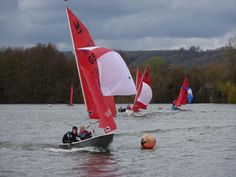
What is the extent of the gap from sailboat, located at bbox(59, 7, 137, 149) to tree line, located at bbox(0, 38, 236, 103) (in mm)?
86491

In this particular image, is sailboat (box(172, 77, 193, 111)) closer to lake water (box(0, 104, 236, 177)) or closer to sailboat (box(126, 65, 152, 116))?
sailboat (box(126, 65, 152, 116))

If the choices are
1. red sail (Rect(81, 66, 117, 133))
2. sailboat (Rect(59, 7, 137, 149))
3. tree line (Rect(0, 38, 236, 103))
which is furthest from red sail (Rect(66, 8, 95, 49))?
tree line (Rect(0, 38, 236, 103))

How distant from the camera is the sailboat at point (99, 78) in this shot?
27062mm

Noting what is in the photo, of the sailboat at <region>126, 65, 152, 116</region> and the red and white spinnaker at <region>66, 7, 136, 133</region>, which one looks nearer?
the red and white spinnaker at <region>66, 7, 136, 133</region>

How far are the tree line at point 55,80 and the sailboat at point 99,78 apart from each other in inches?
3405

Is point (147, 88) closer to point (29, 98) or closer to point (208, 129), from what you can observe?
point (208, 129)

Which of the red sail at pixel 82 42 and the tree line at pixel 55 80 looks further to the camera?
the tree line at pixel 55 80

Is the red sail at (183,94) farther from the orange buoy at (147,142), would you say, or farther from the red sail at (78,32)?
the red sail at (78,32)

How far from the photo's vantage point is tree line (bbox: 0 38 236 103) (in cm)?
12031

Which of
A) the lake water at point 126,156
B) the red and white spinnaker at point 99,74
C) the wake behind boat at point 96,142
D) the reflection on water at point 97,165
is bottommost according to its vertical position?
the lake water at point 126,156

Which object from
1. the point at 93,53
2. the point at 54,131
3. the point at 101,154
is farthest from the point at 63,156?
the point at 54,131

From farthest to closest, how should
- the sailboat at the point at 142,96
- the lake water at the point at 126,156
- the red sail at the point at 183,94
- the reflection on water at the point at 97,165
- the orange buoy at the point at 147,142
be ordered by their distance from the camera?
the red sail at the point at 183,94
the sailboat at the point at 142,96
the orange buoy at the point at 147,142
the lake water at the point at 126,156
the reflection on water at the point at 97,165

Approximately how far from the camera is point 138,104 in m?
64.0

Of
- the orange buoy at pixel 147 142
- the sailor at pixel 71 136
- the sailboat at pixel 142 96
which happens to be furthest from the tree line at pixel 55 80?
the sailor at pixel 71 136
